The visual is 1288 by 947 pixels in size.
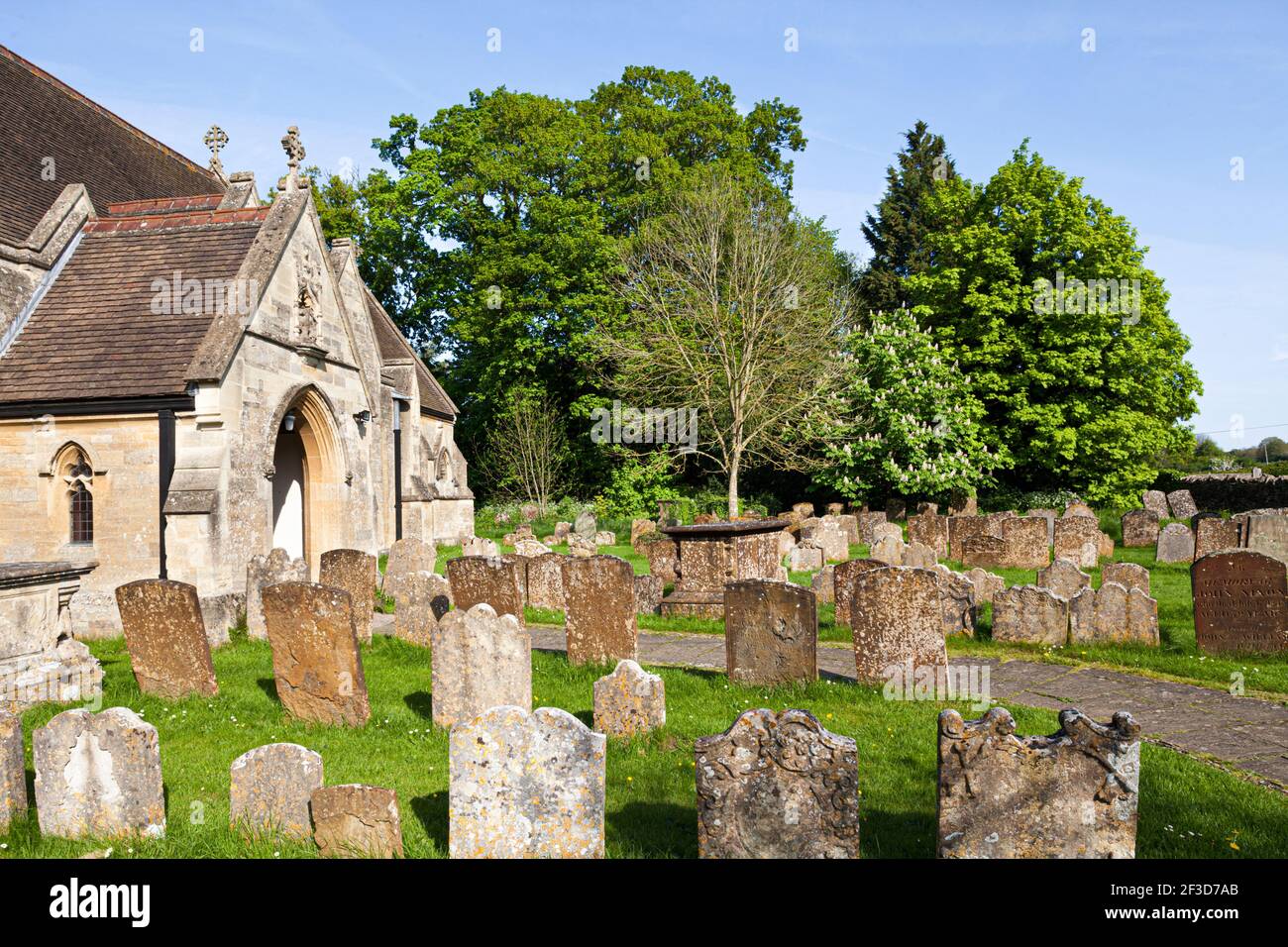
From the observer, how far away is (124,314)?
14.5m

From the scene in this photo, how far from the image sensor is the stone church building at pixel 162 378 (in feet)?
43.1

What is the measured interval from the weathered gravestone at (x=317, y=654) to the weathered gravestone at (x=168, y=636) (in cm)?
129

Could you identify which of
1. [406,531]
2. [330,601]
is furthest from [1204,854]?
[406,531]

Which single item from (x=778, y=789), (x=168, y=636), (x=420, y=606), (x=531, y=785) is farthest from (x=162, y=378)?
(x=778, y=789)

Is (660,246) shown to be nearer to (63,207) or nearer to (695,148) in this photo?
(695,148)

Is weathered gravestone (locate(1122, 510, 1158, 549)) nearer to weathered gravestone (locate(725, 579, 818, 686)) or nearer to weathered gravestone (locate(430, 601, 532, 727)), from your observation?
weathered gravestone (locate(725, 579, 818, 686))

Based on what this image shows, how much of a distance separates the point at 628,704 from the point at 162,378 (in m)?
10.2

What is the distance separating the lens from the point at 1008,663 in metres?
9.83

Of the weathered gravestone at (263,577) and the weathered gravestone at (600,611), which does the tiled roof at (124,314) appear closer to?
the weathered gravestone at (263,577)

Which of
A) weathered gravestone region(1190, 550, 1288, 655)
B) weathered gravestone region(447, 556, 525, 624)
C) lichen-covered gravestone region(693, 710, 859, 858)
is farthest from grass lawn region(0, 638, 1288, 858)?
weathered gravestone region(1190, 550, 1288, 655)

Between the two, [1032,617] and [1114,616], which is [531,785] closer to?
[1032,617]

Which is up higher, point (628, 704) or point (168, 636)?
point (168, 636)

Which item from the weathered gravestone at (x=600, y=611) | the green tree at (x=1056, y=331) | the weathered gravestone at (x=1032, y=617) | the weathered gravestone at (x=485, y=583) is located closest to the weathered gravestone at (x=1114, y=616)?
the weathered gravestone at (x=1032, y=617)

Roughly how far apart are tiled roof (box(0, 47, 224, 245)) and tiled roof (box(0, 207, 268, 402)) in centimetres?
136
